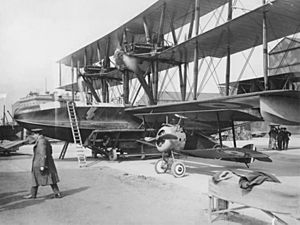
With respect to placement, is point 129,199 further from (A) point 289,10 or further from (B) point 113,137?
(B) point 113,137

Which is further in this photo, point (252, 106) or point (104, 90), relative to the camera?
point (104, 90)

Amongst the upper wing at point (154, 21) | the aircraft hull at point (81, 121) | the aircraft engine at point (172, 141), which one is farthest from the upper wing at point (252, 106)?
the upper wing at point (154, 21)

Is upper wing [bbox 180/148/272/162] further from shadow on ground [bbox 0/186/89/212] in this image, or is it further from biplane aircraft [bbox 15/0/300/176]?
shadow on ground [bbox 0/186/89/212]

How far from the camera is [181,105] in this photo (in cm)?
1049

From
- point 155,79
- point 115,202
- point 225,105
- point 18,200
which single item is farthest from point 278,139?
point 18,200

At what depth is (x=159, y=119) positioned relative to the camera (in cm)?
1466

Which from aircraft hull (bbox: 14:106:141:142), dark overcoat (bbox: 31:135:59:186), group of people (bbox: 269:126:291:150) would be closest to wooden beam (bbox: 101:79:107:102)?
aircraft hull (bbox: 14:106:141:142)

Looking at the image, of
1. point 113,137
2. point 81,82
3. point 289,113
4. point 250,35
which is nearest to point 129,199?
point 289,113

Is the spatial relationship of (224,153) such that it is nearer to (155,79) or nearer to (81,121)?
(155,79)

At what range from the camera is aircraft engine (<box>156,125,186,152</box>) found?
34.4 feet

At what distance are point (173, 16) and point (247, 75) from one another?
419 cm

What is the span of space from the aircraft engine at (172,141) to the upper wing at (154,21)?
509 cm

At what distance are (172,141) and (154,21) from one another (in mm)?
7234

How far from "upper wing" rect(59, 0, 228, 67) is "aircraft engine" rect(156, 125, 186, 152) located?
5.09m
